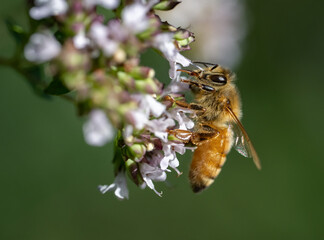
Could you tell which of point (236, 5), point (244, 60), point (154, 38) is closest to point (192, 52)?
point (236, 5)

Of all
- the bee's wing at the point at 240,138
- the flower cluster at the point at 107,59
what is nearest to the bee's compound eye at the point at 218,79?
the bee's wing at the point at 240,138

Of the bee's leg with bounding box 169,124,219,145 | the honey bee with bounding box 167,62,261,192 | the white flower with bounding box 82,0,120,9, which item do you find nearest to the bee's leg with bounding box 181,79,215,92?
the honey bee with bounding box 167,62,261,192

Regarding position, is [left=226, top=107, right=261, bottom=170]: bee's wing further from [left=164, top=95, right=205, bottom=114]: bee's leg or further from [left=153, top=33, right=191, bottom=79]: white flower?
[left=153, top=33, right=191, bottom=79]: white flower

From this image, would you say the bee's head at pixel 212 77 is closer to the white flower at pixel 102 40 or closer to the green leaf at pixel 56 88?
the green leaf at pixel 56 88

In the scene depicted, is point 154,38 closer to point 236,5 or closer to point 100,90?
point 100,90

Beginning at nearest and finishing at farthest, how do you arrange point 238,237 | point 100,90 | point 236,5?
point 100,90 → point 236,5 → point 238,237

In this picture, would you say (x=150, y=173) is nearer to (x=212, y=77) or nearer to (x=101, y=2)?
(x=212, y=77)
